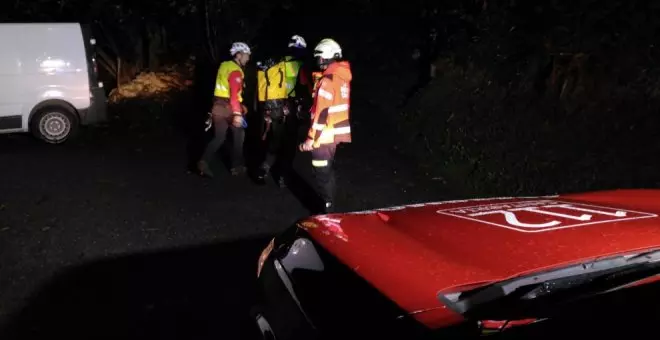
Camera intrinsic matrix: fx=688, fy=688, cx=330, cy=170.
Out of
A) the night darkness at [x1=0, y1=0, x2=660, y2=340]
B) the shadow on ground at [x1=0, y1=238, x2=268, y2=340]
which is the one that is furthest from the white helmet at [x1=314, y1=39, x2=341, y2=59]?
the shadow on ground at [x1=0, y1=238, x2=268, y2=340]

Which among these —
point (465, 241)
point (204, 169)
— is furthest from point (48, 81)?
point (465, 241)

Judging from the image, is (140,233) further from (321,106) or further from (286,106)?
(286,106)

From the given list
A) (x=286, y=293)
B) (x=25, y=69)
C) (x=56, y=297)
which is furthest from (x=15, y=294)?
(x=25, y=69)

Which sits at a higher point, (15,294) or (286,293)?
(286,293)

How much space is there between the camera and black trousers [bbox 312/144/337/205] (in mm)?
6324

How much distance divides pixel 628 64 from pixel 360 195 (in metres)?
4.98

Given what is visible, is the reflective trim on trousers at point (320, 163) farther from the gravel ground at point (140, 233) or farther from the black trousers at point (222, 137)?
the black trousers at point (222, 137)

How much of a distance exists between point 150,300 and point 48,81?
746 cm

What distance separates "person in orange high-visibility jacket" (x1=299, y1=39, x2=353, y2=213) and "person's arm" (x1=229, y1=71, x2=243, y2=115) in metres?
1.95

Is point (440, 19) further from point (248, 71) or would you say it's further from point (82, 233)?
point (82, 233)

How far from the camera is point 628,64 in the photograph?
10.1 meters

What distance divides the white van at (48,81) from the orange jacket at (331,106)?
638 cm

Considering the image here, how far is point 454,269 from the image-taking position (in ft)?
8.70

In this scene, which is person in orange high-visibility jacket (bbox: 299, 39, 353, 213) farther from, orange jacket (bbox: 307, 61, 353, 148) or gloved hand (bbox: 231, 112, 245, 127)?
gloved hand (bbox: 231, 112, 245, 127)
